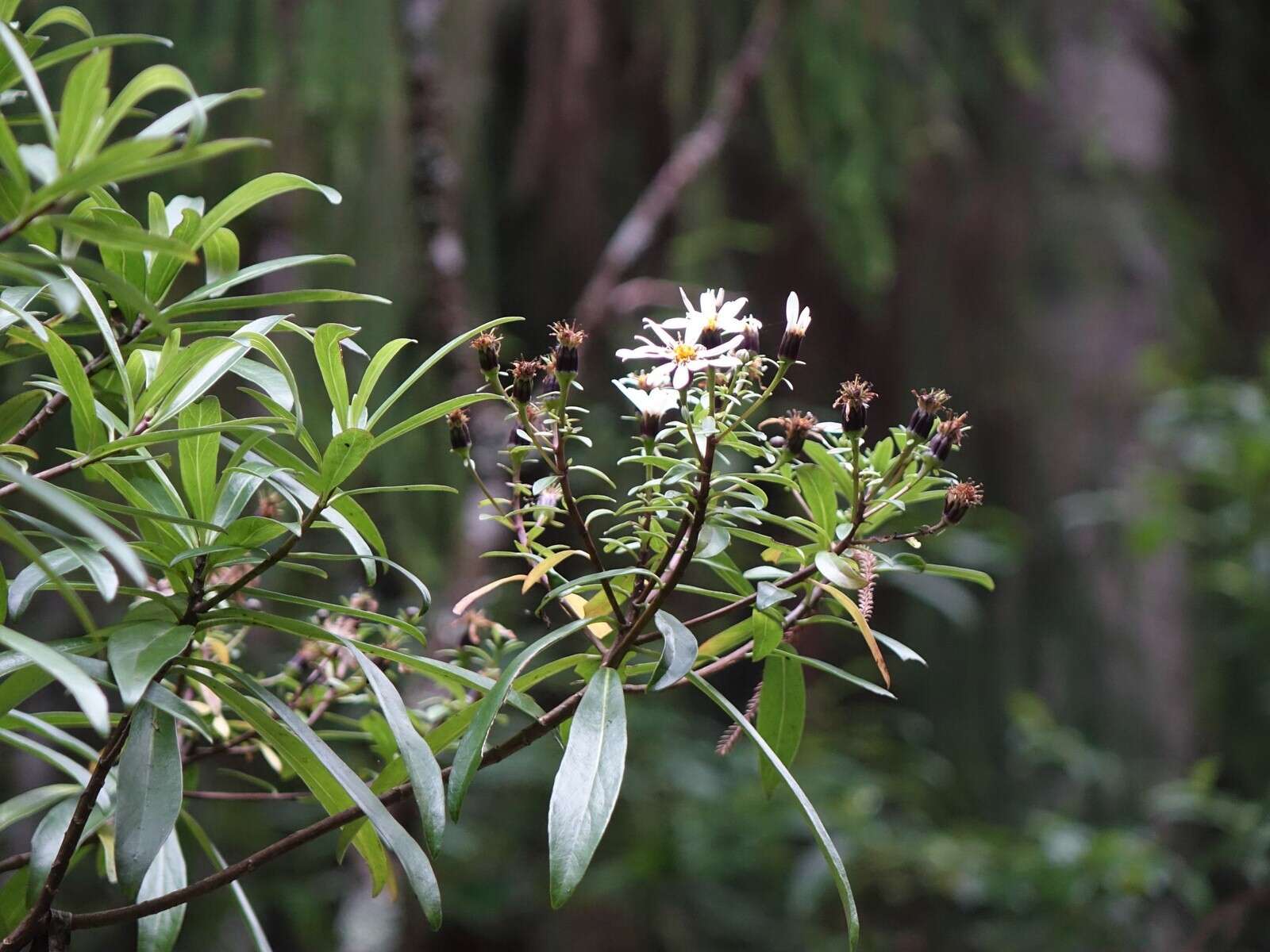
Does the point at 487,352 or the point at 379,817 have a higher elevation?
the point at 487,352

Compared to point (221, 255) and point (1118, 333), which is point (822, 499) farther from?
point (1118, 333)

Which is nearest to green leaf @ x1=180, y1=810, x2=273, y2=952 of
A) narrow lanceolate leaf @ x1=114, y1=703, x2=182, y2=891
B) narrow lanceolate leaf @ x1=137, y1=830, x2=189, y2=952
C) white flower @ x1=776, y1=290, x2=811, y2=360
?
narrow lanceolate leaf @ x1=137, y1=830, x2=189, y2=952

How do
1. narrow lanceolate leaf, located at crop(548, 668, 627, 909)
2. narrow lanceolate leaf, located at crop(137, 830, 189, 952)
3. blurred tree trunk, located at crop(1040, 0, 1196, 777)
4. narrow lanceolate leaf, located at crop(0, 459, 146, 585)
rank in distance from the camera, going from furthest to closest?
blurred tree trunk, located at crop(1040, 0, 1196, 777), narrow lanceolate leaf, located at crop(137, 830, 189, 952), narrow lanceolate leaf, located at crop(548, 668, 627, 909), narrow lanceolate leaf, located at crop(0, 459, 146, 585)

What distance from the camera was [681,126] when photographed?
2.07 metres

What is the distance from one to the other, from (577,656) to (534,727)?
0.13ft

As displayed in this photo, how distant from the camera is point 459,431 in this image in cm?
46

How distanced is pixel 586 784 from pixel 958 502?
19cm

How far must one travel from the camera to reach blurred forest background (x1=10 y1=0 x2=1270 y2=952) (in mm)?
1605

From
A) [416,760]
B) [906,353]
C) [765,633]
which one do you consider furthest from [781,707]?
[906,353]

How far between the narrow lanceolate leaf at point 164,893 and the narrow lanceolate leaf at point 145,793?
11cm

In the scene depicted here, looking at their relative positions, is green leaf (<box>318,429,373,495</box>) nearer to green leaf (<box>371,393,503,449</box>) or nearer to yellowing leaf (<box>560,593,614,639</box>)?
green leaf (<box>371,393,503,449</box>)

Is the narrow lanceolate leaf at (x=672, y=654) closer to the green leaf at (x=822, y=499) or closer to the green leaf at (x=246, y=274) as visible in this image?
the green leaf at (x=822, y=499)

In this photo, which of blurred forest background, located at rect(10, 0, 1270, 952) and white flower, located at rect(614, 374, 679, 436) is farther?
blurred forest background, located at rect(10, 0, 1270, 952)

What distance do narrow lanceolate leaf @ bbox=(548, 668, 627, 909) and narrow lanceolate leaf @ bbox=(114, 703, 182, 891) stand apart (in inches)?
5.2
